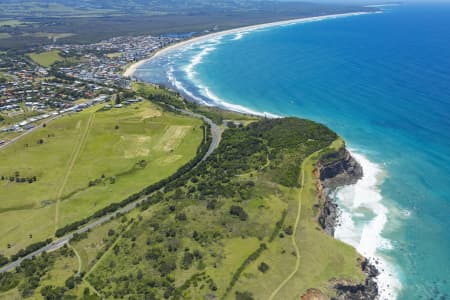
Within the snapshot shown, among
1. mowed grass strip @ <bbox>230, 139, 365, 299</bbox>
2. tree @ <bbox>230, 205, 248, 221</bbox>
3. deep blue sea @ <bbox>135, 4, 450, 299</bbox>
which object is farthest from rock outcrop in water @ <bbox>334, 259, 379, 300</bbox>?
tree @ <bbox>230, 205, 248, 221</bbox>

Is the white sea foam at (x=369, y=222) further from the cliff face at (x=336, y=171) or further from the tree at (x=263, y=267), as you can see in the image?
the tree at (x=263, y=267)

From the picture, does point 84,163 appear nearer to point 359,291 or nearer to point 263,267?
point 263,267

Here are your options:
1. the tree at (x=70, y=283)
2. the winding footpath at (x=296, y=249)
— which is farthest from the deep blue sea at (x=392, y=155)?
the tree at (x=70, y=283)

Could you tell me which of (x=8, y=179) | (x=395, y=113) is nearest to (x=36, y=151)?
(x=8, y=179)

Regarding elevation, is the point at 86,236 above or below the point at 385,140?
below

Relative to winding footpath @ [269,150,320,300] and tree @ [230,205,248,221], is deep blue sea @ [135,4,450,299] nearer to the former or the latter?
winding footpath @ [269,150,320,300]

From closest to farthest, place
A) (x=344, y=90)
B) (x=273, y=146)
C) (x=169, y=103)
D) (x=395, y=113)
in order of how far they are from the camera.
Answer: (x=273, y=146) → (x=395, y=113) → (x=169, y=103) → (x=344, y=90)

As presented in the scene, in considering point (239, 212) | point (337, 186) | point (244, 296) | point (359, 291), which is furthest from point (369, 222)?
point (244, 296)

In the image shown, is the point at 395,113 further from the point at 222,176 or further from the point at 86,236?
the point at 86,236
